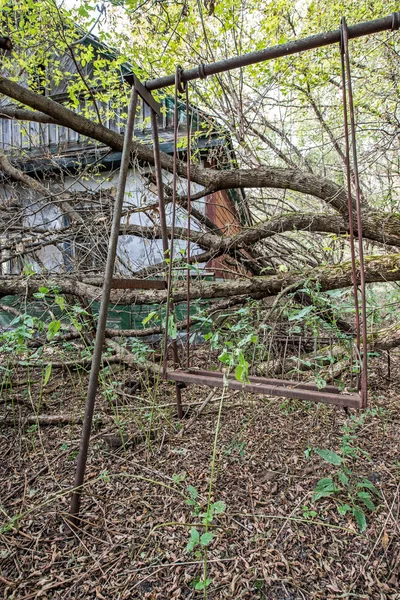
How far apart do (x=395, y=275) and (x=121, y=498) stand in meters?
2.61

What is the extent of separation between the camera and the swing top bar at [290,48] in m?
1.45

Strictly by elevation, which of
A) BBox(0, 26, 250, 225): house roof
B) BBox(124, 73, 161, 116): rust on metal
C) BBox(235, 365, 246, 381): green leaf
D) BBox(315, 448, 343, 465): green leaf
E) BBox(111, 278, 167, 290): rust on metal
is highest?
BBox(0, 26, 250, 225): house roof

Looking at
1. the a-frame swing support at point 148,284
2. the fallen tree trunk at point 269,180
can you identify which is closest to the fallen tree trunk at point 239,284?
the fallen tree trunk at point 269,180

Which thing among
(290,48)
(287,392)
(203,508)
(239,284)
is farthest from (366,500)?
(290,48)

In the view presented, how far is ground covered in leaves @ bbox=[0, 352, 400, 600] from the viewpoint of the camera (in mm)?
1190

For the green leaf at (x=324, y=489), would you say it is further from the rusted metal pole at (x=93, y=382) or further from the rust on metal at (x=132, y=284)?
the rust on metal at (x=132, y=284)

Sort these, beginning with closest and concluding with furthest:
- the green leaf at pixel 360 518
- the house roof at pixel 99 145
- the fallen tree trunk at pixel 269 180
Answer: the green leaf at pixel 360 518, the fallen tree trunk at pixel 269 180, the house roof at pixel 99 145

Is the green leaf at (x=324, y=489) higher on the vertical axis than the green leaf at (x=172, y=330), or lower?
lower

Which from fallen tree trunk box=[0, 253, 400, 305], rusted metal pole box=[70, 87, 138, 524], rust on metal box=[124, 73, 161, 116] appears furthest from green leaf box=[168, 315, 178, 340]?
rust on metal box=[124, 73, 161, 116]

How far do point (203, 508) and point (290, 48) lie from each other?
7.18ft

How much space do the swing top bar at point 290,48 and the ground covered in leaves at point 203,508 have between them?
1.69 m

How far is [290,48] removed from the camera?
157 centimetres

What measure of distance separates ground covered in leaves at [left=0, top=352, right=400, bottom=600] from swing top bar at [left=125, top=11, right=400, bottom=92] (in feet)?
5.56

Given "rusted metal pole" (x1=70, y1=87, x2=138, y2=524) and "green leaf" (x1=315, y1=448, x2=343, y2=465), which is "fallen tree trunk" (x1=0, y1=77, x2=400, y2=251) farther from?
"green leaf" (x1=315, y1=448, x2=343, y2=465)
